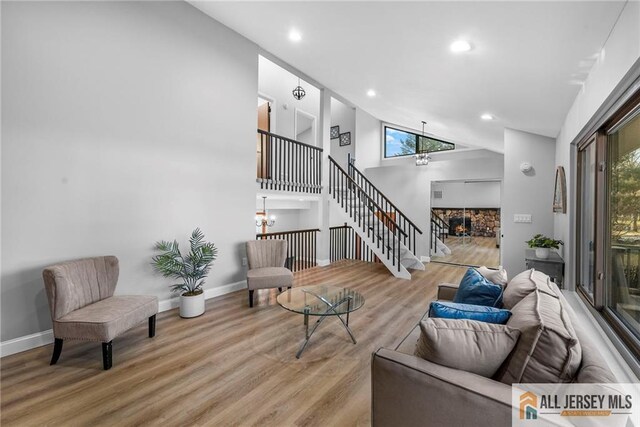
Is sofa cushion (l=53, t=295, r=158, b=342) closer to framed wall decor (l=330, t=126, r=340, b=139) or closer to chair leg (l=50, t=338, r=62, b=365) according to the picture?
chair leg (l=50, t=338, r=62, b=365)

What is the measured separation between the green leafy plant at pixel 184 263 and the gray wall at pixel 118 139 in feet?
0.48

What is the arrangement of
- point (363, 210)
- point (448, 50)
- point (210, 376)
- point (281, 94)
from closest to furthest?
point (210, 376) < point (448, 50) < point (363, 210) < point (281, 94)

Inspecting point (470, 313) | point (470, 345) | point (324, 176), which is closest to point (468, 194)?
point (324, 176)

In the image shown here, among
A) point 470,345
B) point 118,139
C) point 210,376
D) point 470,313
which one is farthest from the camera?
point 118,139

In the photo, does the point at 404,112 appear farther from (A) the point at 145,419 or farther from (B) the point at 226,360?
(A) the point at 145,419

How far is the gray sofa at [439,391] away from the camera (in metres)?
1.09

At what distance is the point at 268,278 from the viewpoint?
3.79m

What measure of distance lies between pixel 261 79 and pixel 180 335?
6.02 meters

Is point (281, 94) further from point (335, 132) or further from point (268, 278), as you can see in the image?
point (268, 278)

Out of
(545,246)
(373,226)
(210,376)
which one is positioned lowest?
(210,376)

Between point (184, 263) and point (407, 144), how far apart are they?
6.91 meters

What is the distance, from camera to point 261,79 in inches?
273

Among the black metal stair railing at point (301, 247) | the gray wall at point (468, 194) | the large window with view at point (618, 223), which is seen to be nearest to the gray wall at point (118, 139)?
the black metal stair railing at point (301, 247)

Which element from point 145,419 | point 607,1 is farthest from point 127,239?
point 607,1
